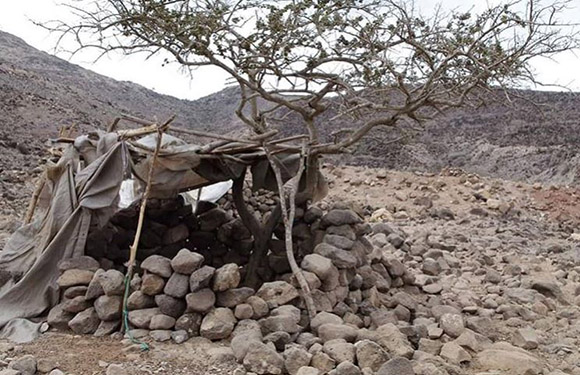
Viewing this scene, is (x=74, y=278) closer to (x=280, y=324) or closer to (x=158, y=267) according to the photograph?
→ (x=158, y=267)

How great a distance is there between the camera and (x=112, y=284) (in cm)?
407

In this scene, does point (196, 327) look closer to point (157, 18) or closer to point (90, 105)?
point (157, 18)

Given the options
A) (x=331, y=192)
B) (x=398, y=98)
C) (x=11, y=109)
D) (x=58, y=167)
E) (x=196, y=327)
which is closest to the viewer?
(x=196, y=327)

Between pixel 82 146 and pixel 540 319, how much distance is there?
Answer: 4.05 m

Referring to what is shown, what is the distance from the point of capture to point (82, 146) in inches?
194

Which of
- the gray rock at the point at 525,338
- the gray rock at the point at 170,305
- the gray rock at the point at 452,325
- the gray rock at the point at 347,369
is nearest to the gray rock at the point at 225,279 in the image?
the gray rock at the point at 170,305

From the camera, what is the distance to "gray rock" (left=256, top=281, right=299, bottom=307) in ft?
13.5

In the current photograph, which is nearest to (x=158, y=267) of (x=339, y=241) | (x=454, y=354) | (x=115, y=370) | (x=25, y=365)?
(x=115, y=370)

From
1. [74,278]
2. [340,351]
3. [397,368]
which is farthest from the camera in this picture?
[74,278]

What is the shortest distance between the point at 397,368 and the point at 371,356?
0.67ft

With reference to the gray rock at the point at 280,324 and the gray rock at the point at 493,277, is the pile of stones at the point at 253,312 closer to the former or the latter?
the gray rock at the point at 280,324

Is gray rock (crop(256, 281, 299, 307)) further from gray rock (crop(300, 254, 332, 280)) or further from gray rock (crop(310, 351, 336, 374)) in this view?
gray rock (crop(310, 351, 336, 374))

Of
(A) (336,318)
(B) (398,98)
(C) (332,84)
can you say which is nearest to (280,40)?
(C) (332,84)

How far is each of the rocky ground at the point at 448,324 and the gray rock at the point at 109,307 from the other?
0.18 metres
